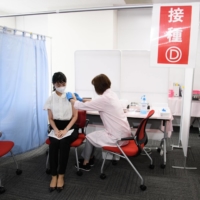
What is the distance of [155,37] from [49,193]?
6.11 feet

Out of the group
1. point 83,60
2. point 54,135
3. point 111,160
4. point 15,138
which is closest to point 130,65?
point 83,60

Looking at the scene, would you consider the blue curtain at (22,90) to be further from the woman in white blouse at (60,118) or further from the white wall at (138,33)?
the white wall at (138,33)

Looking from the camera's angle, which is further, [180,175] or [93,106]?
[180,175]

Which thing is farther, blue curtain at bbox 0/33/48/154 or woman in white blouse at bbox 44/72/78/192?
blue curtain at bbox 0/33/48/154

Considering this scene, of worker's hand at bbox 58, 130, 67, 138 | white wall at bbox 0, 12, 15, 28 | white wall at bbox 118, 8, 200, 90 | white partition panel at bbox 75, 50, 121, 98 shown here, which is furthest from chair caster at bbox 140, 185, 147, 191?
white wall at bbox 0, 12, 15, 28

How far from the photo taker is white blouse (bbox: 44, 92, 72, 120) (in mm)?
2705

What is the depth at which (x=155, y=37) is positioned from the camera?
6.64 ft

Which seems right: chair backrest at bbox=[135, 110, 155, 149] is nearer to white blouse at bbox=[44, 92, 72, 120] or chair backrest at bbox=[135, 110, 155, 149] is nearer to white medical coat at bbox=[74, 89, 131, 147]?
white medical coat at bbox=[74, 89, 131, 147]

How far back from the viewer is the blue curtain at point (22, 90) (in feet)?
9.63

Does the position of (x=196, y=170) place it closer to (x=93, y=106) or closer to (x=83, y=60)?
(x=93, y=106)

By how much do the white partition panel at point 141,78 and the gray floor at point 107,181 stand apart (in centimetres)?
101

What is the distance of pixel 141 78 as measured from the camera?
3.63 m

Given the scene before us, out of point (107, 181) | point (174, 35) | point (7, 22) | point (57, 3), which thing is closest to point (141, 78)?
point (174, 35)

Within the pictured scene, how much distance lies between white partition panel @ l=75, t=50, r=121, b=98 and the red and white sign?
5.37 feet
